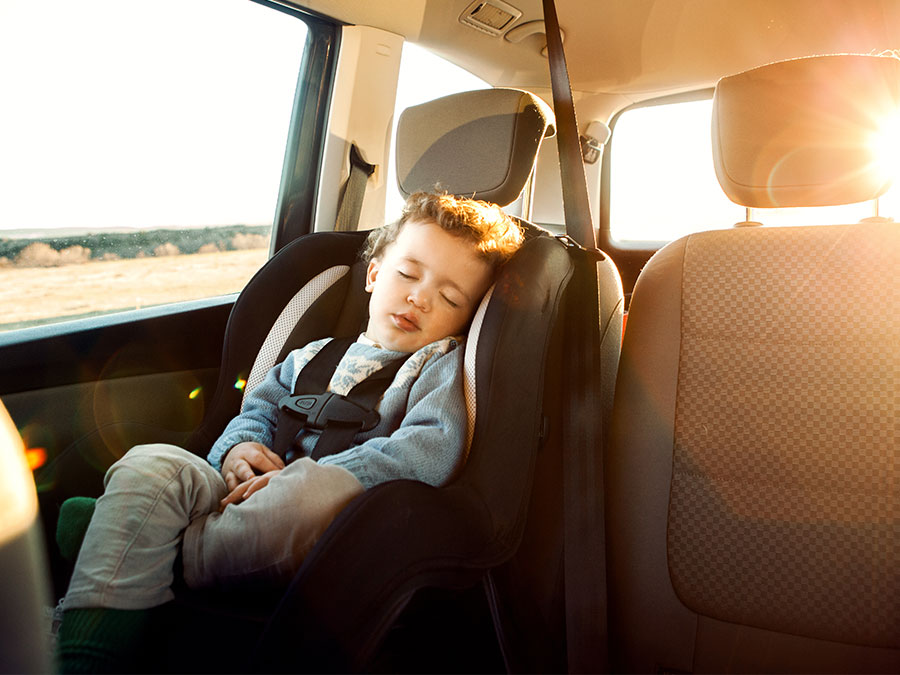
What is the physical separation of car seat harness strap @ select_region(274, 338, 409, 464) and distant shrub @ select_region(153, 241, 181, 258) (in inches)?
29.7

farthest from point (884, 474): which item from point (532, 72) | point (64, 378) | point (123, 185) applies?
point (532, 72)

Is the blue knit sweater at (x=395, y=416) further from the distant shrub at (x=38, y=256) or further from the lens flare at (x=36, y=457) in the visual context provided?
the distant shrub at (x=38, y=256)

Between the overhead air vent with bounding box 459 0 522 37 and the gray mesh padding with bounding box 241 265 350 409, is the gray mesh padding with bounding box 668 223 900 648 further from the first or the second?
the overhead air vent with bounding box 459 0 522 37

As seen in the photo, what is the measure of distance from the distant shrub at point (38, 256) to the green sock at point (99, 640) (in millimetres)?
1080

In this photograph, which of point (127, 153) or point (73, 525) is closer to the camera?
point (73, 525)

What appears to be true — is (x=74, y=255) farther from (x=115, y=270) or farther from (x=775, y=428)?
(x=775, y=428)

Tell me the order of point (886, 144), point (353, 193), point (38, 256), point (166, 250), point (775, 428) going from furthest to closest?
point (353, 193) → point (166, 250) → point (38, 256) → point (886, 144) → point (775, 428)

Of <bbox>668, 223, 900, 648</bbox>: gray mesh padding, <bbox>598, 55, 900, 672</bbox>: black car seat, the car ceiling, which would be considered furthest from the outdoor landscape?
<bbox>668, 223, 900, 648</bbox>: gray mesh padding

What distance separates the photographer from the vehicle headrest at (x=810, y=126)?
125 centimetres

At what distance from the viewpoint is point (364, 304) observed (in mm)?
1599

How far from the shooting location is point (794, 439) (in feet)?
3.73

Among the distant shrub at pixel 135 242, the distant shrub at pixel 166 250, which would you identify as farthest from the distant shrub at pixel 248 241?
the distant shrub at pixel 166 250

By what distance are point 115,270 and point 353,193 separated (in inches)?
32.7

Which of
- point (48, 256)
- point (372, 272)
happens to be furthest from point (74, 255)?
point (372, 272)
